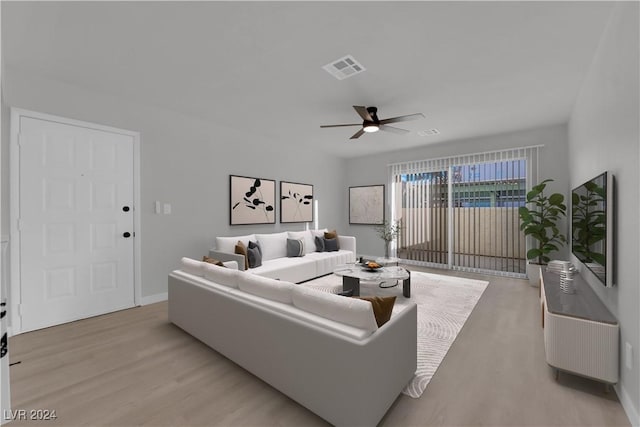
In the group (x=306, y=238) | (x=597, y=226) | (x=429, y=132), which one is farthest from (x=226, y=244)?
(x=597, y=226)

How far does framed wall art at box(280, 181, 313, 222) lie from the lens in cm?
592

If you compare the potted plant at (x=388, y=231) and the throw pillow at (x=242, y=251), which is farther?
the potted plant at (x=388, y=231)

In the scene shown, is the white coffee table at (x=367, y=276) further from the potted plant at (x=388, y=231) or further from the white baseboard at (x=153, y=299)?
the potted plant at (x=388, y=231)

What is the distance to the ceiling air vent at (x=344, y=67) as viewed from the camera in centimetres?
275

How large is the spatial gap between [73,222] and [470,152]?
6514 millimetres

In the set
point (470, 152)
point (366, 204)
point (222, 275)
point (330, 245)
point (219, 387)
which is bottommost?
point (219, 387)

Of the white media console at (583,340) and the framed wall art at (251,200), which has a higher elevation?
the framed wall art at (251,200)

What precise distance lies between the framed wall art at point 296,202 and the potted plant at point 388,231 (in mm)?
1795

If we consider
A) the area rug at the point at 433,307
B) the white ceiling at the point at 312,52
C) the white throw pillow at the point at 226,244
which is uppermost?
the white ceiling at the point at 312,52

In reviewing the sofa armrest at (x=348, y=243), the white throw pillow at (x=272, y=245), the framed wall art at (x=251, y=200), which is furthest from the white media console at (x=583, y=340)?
Answer: the framed wall art at (x=251, y=200)

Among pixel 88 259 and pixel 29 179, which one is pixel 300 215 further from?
pixel 29 179

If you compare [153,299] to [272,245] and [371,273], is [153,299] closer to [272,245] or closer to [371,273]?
[272,245]

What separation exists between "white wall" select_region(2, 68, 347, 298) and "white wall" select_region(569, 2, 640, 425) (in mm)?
4672

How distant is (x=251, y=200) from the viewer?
5.28 meters
